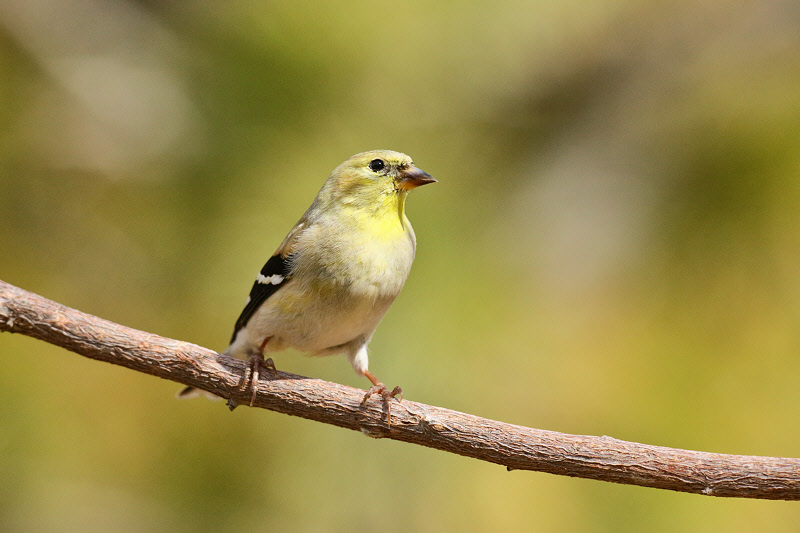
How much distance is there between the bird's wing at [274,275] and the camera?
2.27m

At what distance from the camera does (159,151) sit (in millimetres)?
3035

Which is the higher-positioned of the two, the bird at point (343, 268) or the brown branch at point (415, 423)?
the bird at point (343, 268)

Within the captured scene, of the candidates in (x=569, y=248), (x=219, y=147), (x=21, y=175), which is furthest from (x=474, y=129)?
(x=21, y=175)

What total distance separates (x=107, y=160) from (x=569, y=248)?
219 cm

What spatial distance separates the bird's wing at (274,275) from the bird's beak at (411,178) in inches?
14.6

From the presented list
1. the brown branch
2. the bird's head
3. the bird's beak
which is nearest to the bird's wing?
the bird's head

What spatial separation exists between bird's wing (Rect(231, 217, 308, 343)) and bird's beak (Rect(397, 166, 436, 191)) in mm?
372

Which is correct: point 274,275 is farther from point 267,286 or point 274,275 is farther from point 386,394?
point 386,394

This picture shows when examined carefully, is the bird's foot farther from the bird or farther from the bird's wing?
the bird's wing

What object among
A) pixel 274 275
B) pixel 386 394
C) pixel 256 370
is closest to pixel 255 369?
pixel 256 370

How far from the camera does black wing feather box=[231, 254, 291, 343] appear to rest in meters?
2.27

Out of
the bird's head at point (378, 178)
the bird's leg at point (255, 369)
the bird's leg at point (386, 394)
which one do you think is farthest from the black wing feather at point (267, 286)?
the bird's leg at point (386, 394)

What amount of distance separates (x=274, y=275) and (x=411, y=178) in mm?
561

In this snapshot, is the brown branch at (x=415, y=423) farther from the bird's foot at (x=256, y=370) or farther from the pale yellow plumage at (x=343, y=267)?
the pale yellow plumage at (x=343, y=267)
